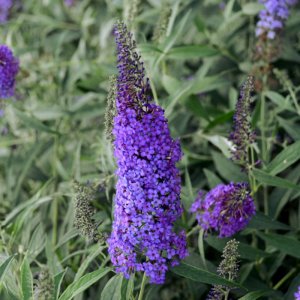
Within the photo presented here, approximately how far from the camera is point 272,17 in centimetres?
286

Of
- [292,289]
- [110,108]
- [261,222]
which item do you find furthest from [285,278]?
[110,108]

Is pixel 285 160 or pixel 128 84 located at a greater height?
pixel 128 84

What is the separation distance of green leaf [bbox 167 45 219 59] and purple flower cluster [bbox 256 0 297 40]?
28 centimetres

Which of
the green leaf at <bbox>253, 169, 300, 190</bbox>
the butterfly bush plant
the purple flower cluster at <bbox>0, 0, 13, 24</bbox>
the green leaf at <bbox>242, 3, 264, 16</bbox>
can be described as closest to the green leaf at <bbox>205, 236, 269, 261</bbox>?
the butterfly bush plant

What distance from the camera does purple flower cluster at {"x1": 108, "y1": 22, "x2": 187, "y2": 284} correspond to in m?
1.76

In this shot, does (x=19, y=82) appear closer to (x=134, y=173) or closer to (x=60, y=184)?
(x=60, y=184)

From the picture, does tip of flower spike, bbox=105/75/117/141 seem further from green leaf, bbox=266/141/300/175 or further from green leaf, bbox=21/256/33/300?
green leaf, bbox=266/141/300/175

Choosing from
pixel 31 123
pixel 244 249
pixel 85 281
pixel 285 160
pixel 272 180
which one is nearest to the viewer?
pixel 85 281

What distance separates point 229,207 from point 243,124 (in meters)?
0.29

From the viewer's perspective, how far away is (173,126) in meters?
3.11

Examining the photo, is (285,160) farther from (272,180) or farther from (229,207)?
(229,207)

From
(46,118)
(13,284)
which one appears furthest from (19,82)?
(13,284)

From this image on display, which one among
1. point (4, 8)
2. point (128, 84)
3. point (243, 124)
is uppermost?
point (4, 8)

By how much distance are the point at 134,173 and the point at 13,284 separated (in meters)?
0.73
